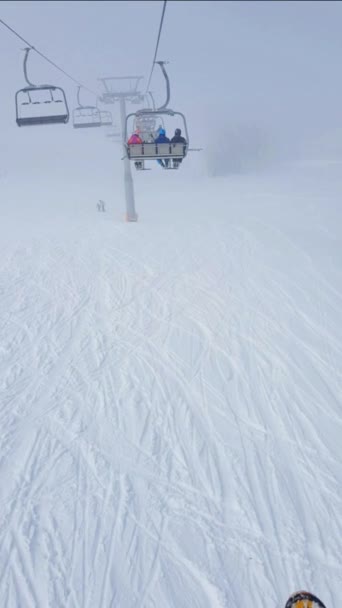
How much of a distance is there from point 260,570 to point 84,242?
475 inches

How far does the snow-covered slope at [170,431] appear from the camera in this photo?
11.7 ft

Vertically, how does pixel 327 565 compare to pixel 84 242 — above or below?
below

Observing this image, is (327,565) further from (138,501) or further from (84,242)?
(84,242)

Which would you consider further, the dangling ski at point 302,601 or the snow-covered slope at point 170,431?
the snow-covered slope at point 170,431

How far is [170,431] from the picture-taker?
17.1 ft

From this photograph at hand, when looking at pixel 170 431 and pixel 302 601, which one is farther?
pixel 170 431

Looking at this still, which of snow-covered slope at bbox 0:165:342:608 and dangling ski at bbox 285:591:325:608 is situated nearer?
dangling ski at bbox 285:591:325:608

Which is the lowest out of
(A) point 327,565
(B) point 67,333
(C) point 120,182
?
(A) point 327,565

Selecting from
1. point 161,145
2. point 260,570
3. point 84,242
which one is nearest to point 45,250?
point 84,242

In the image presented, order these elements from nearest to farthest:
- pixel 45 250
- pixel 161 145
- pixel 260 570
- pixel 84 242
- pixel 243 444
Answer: pixel 260 570, pixel 243 444, pixel 161 145, pixel 45 250, pixel 84 242

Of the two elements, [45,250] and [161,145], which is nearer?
[161,145]

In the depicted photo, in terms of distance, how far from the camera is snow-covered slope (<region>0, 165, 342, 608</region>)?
356 centimetres

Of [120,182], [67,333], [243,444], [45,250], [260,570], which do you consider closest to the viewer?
[260,570]

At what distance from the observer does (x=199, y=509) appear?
163 inches
